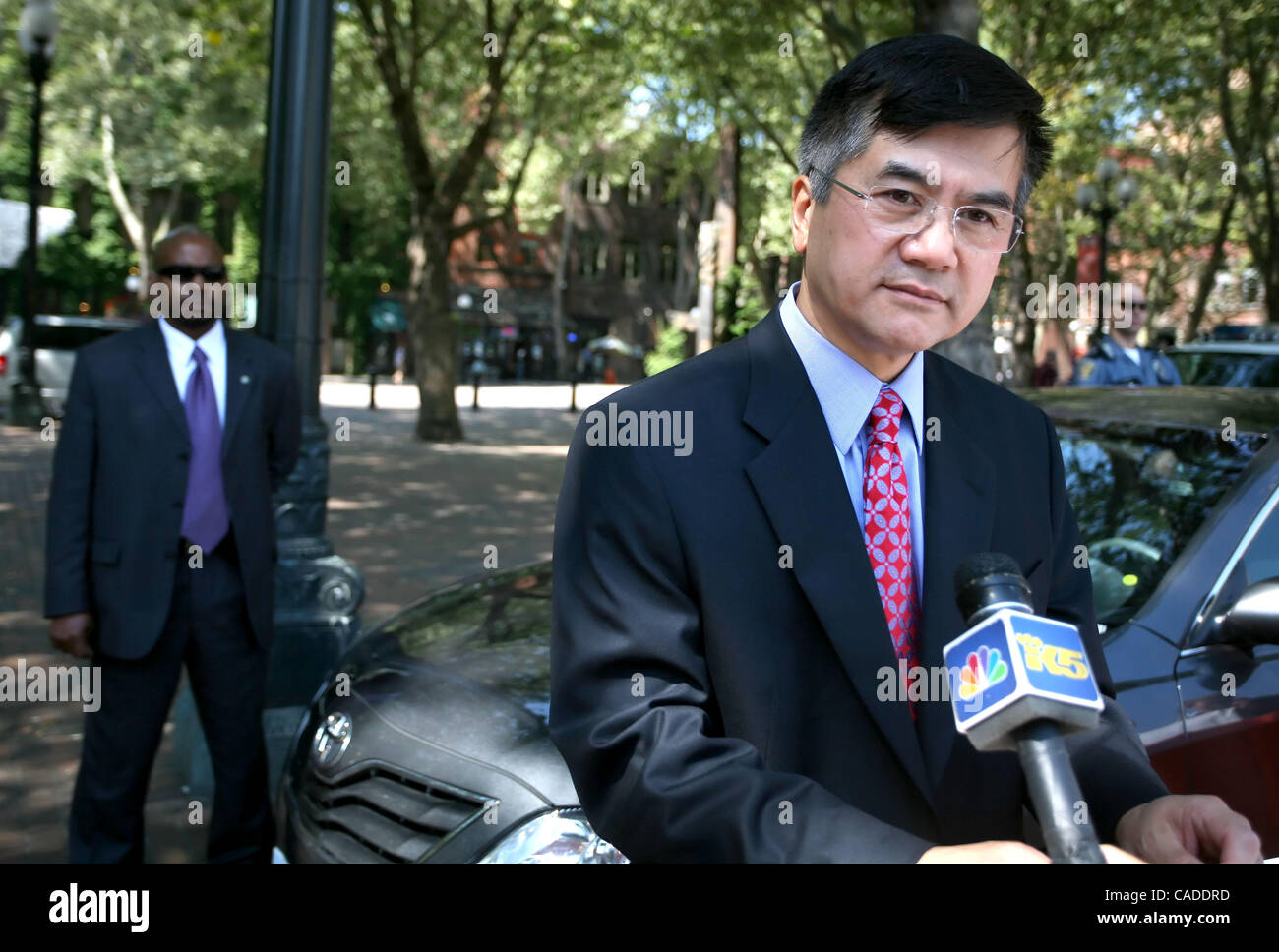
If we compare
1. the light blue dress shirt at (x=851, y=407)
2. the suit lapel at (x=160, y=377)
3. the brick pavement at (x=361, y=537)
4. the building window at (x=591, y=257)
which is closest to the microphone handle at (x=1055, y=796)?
the light blue dress shirt at (x=851, y=407)

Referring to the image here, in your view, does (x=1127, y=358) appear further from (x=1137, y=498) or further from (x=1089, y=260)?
(x=1089, y=260)

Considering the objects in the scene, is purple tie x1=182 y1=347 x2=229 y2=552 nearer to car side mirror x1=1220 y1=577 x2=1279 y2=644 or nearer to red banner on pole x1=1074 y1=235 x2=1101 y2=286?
car side mirror x1=1220 y1=577 x2=1279 y2=644

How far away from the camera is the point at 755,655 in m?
1.49

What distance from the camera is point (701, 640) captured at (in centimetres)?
150

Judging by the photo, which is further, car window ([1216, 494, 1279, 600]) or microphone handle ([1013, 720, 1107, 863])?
car window ([1216, 494, 1279, 600])

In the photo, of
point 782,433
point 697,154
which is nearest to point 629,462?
point 782,433

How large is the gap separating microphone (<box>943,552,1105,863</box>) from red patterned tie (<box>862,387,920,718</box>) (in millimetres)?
383

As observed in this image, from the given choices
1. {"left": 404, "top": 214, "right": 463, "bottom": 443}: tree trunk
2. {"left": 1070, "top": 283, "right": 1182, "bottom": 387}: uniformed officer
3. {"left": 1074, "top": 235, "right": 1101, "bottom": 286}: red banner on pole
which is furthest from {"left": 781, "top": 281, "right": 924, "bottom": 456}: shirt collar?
{"left": 404, "top": 214, "right": 463, "bottom": 443}: tree trunk

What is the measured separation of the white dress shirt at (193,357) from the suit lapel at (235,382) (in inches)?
0.8

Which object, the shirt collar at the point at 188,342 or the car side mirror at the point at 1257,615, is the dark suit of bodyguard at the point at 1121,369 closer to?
the car side mirror at the point at 1257,615

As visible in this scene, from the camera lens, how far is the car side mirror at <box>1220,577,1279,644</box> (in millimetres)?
2650

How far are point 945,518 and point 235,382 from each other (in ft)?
10.3

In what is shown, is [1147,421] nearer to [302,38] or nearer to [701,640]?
[701,640]

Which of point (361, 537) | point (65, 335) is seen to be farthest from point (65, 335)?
point (361, 537)
